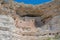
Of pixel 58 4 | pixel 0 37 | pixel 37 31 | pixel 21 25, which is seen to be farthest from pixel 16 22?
pixel 58 4

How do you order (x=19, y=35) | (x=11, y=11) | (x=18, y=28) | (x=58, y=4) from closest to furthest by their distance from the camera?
1. (x=19, y=35)
2. (x=18, y=28)
3. (x=11, y=11)
4. (x=58, y=4)

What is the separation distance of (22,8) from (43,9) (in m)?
1.45

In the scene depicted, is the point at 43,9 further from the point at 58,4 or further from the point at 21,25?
the point at 21,25

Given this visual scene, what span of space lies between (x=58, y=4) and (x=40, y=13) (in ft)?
5.16

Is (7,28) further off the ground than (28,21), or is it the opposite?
(28,21)

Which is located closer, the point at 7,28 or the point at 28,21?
the point at 7,28

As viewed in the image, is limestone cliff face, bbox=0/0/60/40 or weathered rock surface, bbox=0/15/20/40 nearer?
weathered rock surface, bbox=0/15/20/40

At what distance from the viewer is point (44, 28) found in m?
12.2

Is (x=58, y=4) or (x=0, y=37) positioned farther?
(x=58, y=4)

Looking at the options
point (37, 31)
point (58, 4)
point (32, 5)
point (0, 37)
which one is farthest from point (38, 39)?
point (32, 5)

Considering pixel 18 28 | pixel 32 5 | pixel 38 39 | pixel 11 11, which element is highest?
pixel 32 5

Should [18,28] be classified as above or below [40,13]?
below

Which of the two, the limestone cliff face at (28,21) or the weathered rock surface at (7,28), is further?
the limestone cliff face at (28,21)

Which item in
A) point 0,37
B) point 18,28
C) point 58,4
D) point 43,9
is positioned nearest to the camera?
point 0,37
